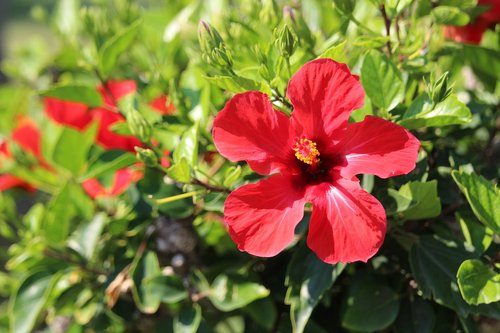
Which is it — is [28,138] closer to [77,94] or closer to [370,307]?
A: [77,94]

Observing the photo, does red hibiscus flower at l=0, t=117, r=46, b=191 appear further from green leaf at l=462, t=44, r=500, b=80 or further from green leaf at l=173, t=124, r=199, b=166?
green leaf at l=462, t=44, r=500, b=80

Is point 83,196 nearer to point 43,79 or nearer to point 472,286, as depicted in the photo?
point 43,79

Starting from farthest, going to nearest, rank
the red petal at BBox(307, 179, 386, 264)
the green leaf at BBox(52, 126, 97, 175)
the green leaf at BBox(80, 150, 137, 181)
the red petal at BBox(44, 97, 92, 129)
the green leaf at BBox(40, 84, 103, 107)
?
the red petal at BBox(44, 97, 92, 129) → the green leaf at BBox(52, 126, 97, 175) → the green leaf at BBox(40, 84, 103, 107) → the green leaf at BBox(80, 150, 137, 181) → the red petal at BBox(307, 179, 386, 264)

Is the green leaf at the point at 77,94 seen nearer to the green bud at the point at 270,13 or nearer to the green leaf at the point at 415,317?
the green bud at the point at 270,13

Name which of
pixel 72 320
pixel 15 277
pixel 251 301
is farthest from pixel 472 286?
pixel 15 277

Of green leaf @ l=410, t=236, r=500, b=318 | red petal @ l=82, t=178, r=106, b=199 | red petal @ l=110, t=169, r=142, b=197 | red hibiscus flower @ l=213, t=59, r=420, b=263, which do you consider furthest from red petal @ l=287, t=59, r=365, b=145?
red petal @ l=82, t=178, r=106, b=199

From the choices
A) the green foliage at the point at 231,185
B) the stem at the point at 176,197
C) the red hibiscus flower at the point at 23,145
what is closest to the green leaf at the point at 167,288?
the green foliage at the point at 231,185

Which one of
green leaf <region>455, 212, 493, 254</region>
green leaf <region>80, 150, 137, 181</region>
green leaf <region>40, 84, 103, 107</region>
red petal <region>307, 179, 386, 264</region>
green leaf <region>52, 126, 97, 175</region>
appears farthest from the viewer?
green leaf <region>52, 126, 97, 175</region>
